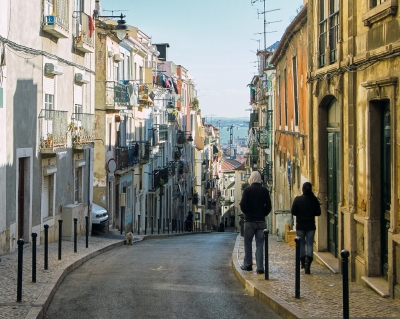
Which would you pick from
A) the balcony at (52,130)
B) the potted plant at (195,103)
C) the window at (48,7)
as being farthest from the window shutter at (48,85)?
the potted plant at (195,103)

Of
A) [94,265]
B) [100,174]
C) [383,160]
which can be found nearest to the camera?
[383,160]

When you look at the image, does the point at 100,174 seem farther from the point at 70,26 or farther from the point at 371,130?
the point at 371,130

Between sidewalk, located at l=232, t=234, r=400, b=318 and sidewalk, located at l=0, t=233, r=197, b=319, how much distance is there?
3211 mm

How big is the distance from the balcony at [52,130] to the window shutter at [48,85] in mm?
612

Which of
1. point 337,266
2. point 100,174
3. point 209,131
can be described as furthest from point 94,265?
point 209,131

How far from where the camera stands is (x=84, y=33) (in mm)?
22266

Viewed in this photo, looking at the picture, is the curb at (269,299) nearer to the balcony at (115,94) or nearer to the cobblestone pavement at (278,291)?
the cobblestone pavement at (278,291)

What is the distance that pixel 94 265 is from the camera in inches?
585

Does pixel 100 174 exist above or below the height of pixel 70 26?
below

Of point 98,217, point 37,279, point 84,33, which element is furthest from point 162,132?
point 37,279

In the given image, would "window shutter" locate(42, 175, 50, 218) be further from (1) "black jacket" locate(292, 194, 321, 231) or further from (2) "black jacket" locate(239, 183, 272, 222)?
(1) "black jacket" locate(292, 194, 321, 231)

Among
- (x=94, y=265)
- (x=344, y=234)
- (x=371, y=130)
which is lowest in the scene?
(x=94, y=265)

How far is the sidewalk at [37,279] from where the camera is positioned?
29.7 feet

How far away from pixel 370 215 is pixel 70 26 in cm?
1377
